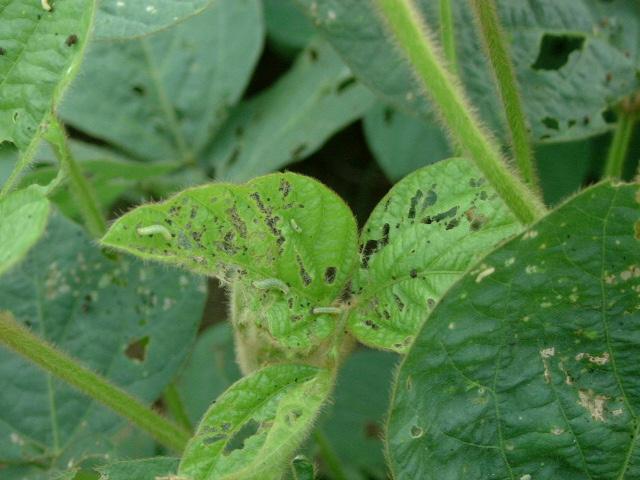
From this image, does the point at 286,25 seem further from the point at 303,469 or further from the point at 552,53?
the point at 303,469

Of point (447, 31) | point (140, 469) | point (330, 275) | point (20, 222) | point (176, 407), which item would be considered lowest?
point (176, 407)

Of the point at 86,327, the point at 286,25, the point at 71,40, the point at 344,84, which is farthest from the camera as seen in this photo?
the point at 286,25

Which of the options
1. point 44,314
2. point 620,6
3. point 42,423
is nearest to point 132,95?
point 44,314

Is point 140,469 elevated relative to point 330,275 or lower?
lower

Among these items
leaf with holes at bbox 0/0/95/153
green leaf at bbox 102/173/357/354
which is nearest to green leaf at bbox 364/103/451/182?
green leaf at bbox 102/173/357/354

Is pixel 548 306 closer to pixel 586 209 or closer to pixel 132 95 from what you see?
pixel 586 209

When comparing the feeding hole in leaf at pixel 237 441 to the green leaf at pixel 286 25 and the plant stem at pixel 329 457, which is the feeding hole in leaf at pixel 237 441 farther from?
the green leaf at pixel 286 25

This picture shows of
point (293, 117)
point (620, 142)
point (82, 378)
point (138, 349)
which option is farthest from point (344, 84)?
point (82, 378)

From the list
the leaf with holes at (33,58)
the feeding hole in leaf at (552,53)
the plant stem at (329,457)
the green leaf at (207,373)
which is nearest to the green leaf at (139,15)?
the leaf with holes at (33,58)
